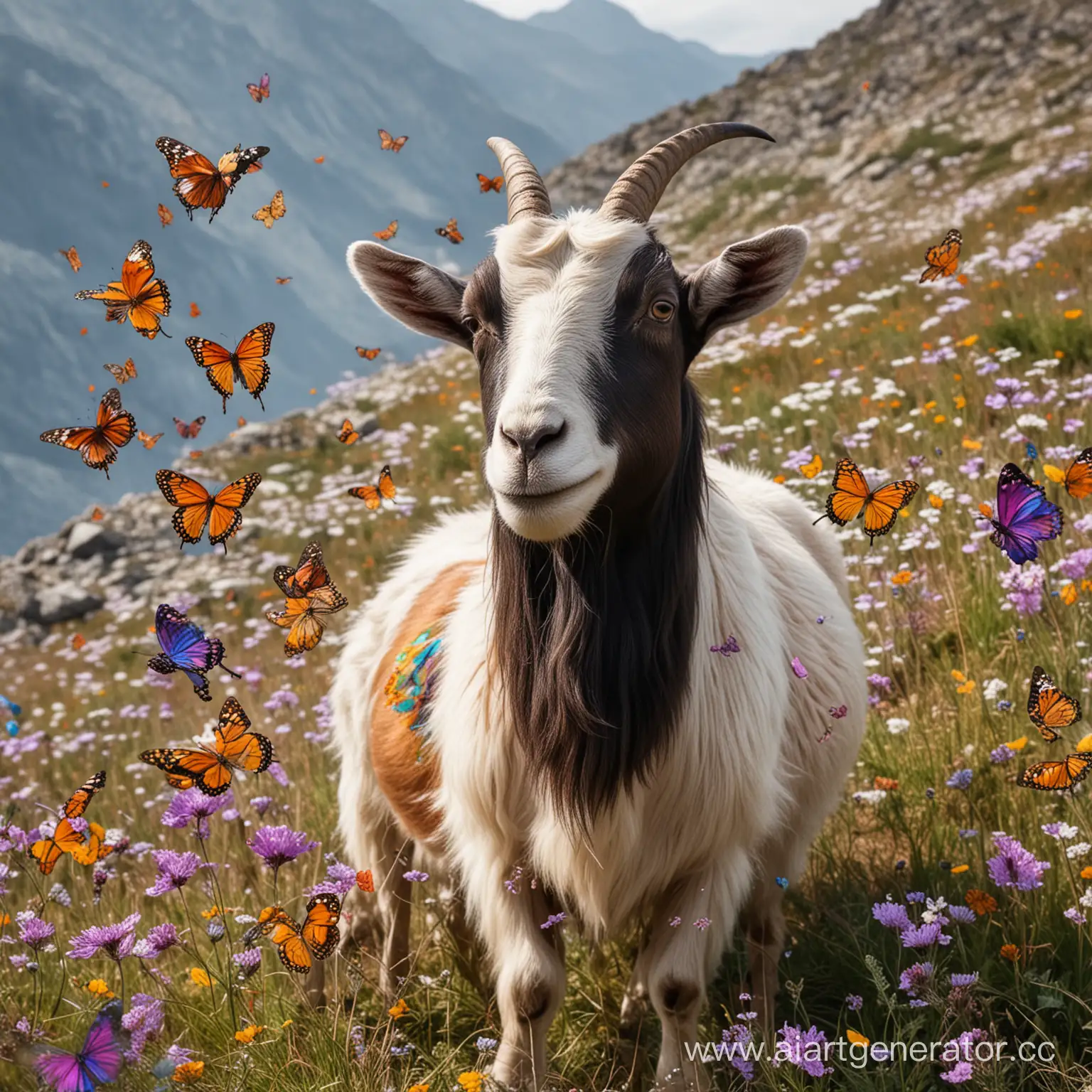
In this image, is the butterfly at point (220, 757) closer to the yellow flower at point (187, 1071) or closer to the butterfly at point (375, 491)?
the yellow flower at point (187, 1071)

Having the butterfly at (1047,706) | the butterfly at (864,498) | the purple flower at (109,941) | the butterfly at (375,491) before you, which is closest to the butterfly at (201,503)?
the butterfly at (375,491)

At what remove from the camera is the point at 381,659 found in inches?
153

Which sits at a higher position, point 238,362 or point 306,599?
point 238,362

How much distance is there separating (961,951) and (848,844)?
33.2 inches

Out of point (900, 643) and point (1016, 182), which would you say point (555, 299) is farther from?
point (1016, 182)

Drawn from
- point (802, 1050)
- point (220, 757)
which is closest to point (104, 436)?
point (220, 757)

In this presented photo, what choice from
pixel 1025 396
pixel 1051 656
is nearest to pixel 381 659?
pixel 1051 656

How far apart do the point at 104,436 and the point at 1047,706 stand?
2075 millimetres

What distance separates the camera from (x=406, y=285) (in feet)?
10.2

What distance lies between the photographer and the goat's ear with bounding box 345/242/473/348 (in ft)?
9.95

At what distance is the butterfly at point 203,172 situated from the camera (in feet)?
7.31

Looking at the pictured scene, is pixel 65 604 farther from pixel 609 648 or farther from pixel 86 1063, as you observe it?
pixel 86 1063

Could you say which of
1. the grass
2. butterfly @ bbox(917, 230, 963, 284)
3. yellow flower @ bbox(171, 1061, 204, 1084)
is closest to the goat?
the grass

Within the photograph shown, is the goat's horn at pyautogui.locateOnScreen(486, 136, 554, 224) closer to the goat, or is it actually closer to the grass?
the goat
